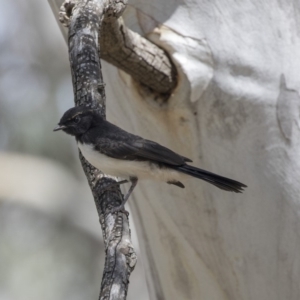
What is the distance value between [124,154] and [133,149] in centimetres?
5

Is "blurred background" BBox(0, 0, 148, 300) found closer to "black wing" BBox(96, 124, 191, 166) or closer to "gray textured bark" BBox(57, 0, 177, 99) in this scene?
"gray textured bark" BBox(57, 0, 177, 99)

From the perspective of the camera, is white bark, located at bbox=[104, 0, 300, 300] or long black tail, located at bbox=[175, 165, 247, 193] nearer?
long black tail, located at bbox=[175, 165, 247, 193]

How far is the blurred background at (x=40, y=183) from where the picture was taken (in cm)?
877

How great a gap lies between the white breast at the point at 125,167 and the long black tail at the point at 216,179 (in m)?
0.07

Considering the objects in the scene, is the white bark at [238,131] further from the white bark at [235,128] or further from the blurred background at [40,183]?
the blurred background at [40,183]

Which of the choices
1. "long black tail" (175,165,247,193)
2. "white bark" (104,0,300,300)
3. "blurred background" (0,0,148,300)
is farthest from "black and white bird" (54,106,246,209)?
"blurred background" (0,0,148,300)

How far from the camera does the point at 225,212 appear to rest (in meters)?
3.08

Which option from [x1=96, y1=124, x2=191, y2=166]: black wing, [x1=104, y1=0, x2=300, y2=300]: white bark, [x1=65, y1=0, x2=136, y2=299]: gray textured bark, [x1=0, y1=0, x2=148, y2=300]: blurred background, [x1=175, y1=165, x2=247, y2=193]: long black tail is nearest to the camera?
[x1=65, y1=0, x2=136, y2=299]: gray textured bark

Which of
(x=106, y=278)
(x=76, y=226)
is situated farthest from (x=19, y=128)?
(x=106, y=278)

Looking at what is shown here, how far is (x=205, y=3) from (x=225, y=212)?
1.01 meters

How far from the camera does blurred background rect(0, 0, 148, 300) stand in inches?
345

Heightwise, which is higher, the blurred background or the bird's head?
the blurred background

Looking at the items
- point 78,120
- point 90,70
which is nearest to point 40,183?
point 78,120

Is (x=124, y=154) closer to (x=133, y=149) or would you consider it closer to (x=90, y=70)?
(x=133, y=149)
